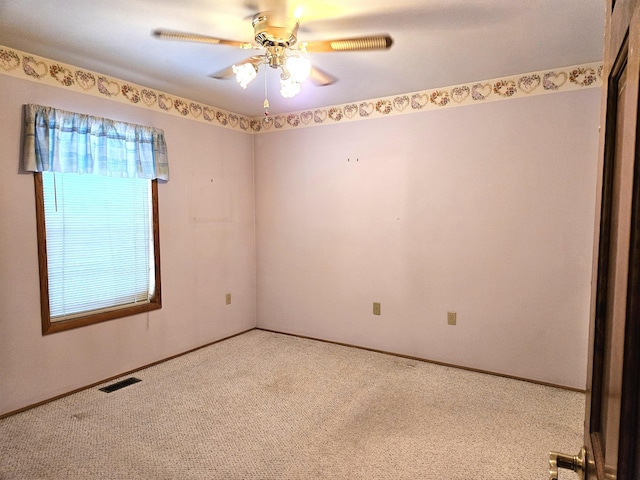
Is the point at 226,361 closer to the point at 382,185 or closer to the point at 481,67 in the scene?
the point at 382,185

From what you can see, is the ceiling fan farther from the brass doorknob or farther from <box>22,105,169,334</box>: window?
the brass doorknob

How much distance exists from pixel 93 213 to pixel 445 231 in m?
2.75

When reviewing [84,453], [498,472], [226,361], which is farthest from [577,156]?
[84,453]

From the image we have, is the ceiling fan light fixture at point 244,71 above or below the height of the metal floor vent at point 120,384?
above

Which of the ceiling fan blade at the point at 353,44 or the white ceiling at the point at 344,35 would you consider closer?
the ceiling fan blade at the point at 353,44

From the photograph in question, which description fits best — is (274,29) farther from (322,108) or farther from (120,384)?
(120,384)

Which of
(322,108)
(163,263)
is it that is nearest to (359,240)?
(322,108)

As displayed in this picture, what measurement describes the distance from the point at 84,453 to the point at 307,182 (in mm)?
2800

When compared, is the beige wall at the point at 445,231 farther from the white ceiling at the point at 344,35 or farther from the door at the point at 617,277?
the door at the point at 617,277

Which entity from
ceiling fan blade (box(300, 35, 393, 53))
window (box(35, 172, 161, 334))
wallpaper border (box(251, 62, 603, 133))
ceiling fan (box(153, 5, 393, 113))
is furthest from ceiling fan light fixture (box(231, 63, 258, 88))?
wallpaper border (box(251, 62, 603, 133))

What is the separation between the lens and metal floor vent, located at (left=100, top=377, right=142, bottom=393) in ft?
9.54

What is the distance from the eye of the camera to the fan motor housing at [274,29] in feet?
6.30

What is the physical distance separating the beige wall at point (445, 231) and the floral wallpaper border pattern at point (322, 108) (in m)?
0.08

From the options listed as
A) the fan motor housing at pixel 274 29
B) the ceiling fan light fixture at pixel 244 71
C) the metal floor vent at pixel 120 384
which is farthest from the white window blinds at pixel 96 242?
the fan motor housing at pixel 274 29
